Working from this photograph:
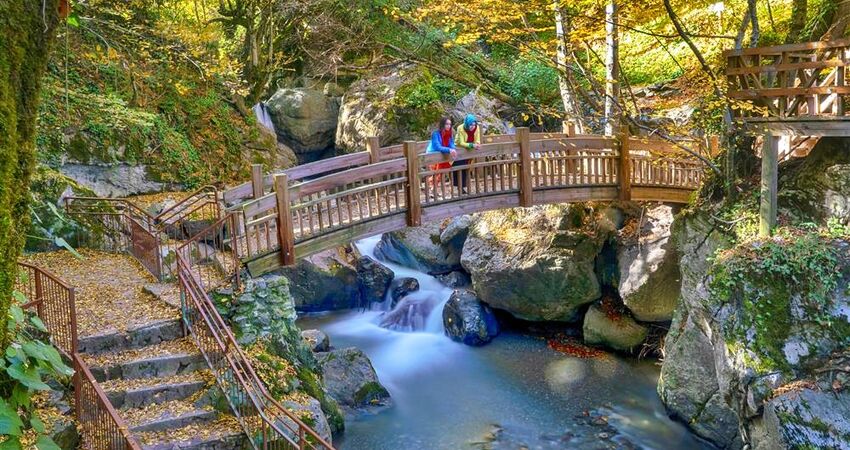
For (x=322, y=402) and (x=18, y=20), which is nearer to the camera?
(x=18, y=20)

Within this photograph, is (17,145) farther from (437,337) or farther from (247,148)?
(247,148)

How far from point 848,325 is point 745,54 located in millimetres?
3892

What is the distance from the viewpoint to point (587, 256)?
13.8 metres

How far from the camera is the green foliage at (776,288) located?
8.00 meters

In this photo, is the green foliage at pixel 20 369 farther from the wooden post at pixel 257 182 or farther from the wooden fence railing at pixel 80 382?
the wooden post at pixel 257 182

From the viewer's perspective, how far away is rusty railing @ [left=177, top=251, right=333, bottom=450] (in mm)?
6812

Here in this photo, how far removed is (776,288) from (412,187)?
551 centimetres

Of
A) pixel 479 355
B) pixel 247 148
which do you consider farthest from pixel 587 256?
pixel 247 148

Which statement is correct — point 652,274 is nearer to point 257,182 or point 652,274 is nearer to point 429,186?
point 429,186

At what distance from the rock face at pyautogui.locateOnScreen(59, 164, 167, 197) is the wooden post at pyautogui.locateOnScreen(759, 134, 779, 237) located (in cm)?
1221

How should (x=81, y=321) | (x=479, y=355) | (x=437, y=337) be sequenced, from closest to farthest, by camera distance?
(x=81, y=321) < (x=479, y=355) < (x=437, y=337)

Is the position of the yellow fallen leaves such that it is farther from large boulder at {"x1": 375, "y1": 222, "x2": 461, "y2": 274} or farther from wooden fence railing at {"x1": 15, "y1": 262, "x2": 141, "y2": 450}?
large boulder at {"x1": 375, "y1": 222, "x2": 461, "y2": 274}

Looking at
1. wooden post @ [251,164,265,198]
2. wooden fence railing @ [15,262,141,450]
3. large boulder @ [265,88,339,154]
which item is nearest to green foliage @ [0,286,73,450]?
wooden fence railing @ [15,262,141,450]

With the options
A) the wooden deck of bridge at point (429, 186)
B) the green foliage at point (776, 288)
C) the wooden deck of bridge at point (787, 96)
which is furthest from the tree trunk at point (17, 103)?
the wooden deck of bridge at point (787, 96)
